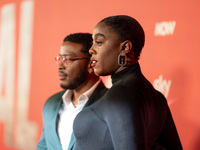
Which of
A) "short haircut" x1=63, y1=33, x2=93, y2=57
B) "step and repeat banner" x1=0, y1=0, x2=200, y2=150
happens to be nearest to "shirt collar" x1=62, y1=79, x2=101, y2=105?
"short haircut" x1=63, y1=33, x2=93, y2=57

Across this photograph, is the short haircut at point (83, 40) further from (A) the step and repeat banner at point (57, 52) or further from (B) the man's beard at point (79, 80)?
(A) the step and repeat banner at point (57, 52)

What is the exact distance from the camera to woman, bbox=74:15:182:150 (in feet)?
2.21

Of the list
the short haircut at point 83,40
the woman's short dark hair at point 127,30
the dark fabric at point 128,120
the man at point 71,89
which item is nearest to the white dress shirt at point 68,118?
the man at point 71,89

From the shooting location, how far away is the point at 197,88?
4.23 ft

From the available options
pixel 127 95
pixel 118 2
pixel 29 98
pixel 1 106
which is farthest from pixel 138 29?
pixel 1 106

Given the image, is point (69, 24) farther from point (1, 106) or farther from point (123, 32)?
point (123, 32)

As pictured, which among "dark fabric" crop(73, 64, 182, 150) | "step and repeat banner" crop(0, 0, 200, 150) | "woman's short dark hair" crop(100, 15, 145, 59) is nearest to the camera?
"dark fabric" crop(73, 64, 182, 150)

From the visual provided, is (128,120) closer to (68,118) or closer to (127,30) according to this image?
(127,30)

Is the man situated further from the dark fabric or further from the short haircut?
the dark fabric

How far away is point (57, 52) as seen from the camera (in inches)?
79.4

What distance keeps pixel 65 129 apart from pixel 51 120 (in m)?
0.09

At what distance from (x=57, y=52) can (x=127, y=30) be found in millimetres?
1306

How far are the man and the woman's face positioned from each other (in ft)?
1.36

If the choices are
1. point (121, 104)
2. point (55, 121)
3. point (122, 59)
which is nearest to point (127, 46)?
point (122, 59)
